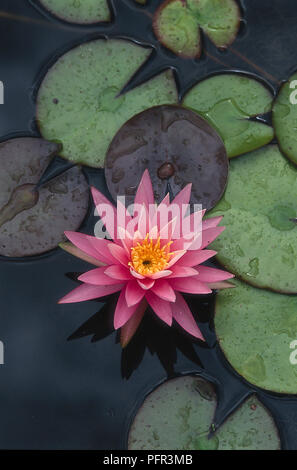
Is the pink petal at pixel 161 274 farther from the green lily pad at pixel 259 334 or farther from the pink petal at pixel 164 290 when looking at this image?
the green lily pad at pixel 259 334

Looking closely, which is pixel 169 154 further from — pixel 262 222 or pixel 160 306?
pixel 160 306

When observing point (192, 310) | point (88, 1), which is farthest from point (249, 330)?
point (88, 1)

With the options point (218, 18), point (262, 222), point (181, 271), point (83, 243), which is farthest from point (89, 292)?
point (218, 18)

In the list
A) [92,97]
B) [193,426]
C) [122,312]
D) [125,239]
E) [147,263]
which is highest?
[92,97]

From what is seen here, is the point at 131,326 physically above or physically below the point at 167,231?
below

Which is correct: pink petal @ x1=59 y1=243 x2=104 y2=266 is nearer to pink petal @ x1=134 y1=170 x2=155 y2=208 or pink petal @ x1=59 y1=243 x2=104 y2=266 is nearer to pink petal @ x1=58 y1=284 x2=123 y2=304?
pink petal @ x1=58 y1=284 x2=123 y2=304

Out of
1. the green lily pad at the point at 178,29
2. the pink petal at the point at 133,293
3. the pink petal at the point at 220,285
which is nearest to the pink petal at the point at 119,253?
the pink petal at the point at 133,293
